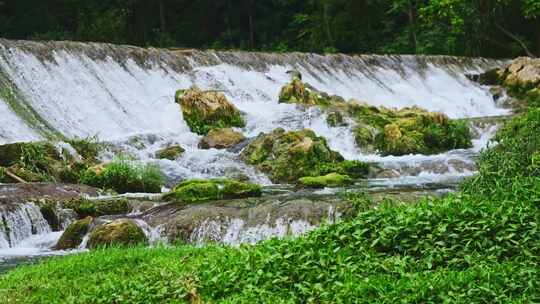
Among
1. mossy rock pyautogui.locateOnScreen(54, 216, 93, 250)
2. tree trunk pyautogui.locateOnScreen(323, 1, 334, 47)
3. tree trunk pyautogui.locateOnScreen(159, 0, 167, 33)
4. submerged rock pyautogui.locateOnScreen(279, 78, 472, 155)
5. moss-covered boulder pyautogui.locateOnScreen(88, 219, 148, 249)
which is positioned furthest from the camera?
tree trunk pyautogui.locateOnScreen(159, 0, 167, 33)

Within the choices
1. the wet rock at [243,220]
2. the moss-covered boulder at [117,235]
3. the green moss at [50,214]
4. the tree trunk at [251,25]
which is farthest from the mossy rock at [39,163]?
the tree trunk at [251,25]

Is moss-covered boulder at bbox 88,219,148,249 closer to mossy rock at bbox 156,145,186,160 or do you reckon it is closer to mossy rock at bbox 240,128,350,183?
mossy rock at bbox 240,128,350,183

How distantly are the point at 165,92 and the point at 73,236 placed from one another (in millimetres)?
14175

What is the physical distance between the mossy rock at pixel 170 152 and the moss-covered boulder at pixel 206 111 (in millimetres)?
2852

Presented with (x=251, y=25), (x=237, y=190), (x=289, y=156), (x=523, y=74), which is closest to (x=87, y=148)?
(x=289, y=156)

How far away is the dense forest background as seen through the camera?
39.3 metres

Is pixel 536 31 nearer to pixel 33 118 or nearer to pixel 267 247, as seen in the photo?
pixel 33 118

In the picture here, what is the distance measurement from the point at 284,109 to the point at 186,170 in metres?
7.53

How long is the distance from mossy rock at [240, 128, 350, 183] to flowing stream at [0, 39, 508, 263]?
41cm

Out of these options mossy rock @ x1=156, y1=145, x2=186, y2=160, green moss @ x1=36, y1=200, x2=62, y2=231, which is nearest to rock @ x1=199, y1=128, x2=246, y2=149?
mossy rock @ x1=156, y1=145, x2=186, y2=160

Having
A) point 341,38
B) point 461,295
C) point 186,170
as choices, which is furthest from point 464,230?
point 341,38

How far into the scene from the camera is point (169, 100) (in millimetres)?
25203

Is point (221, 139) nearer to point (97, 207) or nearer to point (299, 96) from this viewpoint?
point (299, 96)

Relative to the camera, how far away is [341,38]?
45406mm
